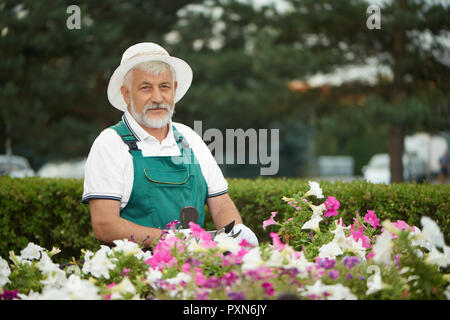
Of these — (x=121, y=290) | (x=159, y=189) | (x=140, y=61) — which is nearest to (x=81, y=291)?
(x=121, y=290)

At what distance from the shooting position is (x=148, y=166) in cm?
278

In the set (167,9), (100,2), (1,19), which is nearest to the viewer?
(1,19)

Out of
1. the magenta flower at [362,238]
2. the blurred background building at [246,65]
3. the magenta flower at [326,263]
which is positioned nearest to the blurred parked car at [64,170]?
the blurred background building at [246,65]

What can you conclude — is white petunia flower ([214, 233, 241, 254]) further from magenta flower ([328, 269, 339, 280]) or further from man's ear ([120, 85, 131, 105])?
man's ear ([120, 85, 131, 105])

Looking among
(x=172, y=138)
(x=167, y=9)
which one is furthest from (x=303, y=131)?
(x=172, y=138)

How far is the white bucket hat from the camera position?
290cm

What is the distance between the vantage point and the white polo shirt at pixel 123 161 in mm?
2607

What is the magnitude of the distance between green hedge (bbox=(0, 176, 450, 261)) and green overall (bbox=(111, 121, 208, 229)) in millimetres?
1560

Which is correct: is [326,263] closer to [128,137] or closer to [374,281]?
[374,281]

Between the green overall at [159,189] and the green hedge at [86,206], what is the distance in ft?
5.12

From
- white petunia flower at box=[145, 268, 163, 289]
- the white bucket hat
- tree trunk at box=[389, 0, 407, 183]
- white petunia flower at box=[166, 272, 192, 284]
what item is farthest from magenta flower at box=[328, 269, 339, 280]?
tree trunk at box=[389, 0, 407, 183]

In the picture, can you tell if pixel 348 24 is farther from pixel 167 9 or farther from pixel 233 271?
pixel 233 271

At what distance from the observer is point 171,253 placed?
1.77 meters
